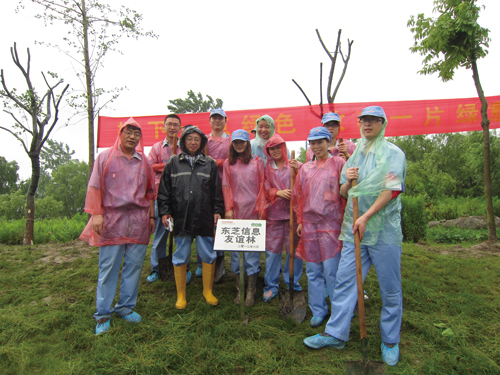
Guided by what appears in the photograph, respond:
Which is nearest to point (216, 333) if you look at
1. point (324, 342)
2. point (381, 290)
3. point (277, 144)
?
point (324, 342)

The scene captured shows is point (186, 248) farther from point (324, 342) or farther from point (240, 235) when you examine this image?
point (324, 342)

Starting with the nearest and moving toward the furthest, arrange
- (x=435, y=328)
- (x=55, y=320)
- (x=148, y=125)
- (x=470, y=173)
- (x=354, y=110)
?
(x=435, y=328) → (x=55, y=320) → (x=354, y=110) → (x=148, y=125) → (x=470, y=173)

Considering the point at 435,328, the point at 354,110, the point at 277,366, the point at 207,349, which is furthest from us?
the point at 354,110

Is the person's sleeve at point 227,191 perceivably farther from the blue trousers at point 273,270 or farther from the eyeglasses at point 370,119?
the eyeglasses at point 370,119

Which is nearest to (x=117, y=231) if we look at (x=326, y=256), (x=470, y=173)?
(x=326, y=256)

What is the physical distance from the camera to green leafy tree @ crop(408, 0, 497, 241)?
16.5 feet

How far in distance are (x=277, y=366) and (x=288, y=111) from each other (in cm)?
538

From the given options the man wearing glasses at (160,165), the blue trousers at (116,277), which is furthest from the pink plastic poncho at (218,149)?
the blue trousers at (116,277)

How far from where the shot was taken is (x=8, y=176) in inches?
1077

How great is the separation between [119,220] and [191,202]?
669 mm

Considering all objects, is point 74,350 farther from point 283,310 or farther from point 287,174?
point 287,174

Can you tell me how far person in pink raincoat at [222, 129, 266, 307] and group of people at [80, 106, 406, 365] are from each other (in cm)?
1

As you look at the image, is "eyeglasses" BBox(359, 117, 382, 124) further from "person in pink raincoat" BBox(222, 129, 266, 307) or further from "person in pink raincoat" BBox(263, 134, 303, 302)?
"person in pink raincoat" BBox(222, 129, 266, 307)

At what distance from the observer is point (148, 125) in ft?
22.2
